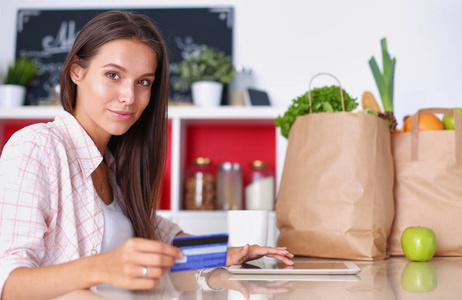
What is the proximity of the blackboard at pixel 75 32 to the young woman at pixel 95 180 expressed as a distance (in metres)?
1.24

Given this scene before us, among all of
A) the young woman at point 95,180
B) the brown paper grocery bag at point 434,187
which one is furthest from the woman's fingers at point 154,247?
the brown paper grocery bag at point 434,187

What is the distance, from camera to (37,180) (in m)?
0.85

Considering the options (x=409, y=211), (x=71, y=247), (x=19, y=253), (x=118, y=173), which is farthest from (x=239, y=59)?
(x=19, y=253)

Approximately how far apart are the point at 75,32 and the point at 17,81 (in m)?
0.39

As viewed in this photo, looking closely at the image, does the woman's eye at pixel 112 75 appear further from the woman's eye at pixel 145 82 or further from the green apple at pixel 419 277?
the green apple at pixel 419 277

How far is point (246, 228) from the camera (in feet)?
3.68

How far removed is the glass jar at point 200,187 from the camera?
7.62 ft

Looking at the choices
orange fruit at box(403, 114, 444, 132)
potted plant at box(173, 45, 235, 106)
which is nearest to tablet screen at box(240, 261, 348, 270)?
orange fruit at box(403, 114, 444, 132)

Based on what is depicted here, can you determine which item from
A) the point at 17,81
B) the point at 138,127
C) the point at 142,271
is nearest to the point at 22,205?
the point at 142,271

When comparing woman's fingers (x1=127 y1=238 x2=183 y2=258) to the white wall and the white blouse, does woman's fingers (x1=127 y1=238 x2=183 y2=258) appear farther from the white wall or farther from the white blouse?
the white wall

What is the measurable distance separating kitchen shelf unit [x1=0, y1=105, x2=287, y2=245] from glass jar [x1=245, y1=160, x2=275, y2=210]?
75mm

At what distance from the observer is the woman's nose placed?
113 cm

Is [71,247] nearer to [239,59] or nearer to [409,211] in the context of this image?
[409,211]

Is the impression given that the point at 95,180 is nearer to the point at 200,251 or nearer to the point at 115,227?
the point at 115,227
